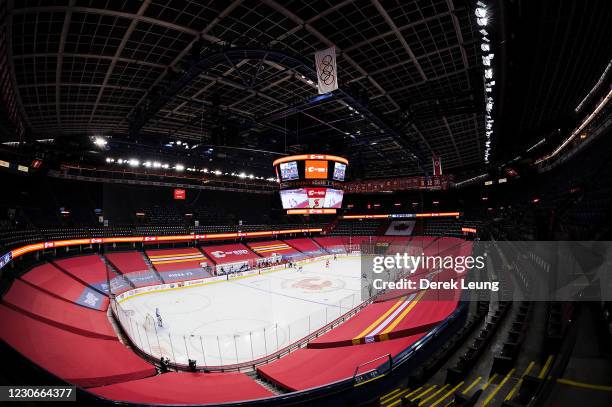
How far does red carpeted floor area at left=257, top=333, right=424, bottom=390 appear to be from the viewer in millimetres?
7469

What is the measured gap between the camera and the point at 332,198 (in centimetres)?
1822

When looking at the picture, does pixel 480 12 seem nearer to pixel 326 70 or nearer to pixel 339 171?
pixel 326 70

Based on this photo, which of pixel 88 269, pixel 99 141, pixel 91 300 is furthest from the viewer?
pixel 88 269

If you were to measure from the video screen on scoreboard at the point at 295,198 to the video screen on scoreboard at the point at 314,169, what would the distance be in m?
1.12

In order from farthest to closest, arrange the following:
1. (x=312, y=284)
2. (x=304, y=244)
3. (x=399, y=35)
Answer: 1. (x=304, y=244)
2. (x=312, y=284)
3. (x=399, y=35)

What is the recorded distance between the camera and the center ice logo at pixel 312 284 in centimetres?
2134

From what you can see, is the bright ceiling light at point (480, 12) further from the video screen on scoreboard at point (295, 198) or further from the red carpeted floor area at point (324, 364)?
the video screen on scoreboard at point (295, 198)

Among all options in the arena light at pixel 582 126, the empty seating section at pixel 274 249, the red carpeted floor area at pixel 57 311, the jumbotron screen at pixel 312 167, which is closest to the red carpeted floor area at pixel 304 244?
the empty seating section at pixel 274 249

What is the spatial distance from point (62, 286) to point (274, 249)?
22803 millimetres

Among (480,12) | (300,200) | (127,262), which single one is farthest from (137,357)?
(127,262)

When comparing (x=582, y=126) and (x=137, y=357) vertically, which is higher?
(x=582, y=126)

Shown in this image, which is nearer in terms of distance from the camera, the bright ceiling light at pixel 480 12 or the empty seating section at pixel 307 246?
the bright ceiling light at pixel 480 12

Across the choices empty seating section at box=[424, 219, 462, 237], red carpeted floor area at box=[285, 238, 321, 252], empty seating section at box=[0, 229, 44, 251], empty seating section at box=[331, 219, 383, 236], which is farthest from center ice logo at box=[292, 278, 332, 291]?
empty seating section at box=[331, 219, 383, 236]

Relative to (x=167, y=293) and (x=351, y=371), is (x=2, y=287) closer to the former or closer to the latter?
(x=167, y=293)
